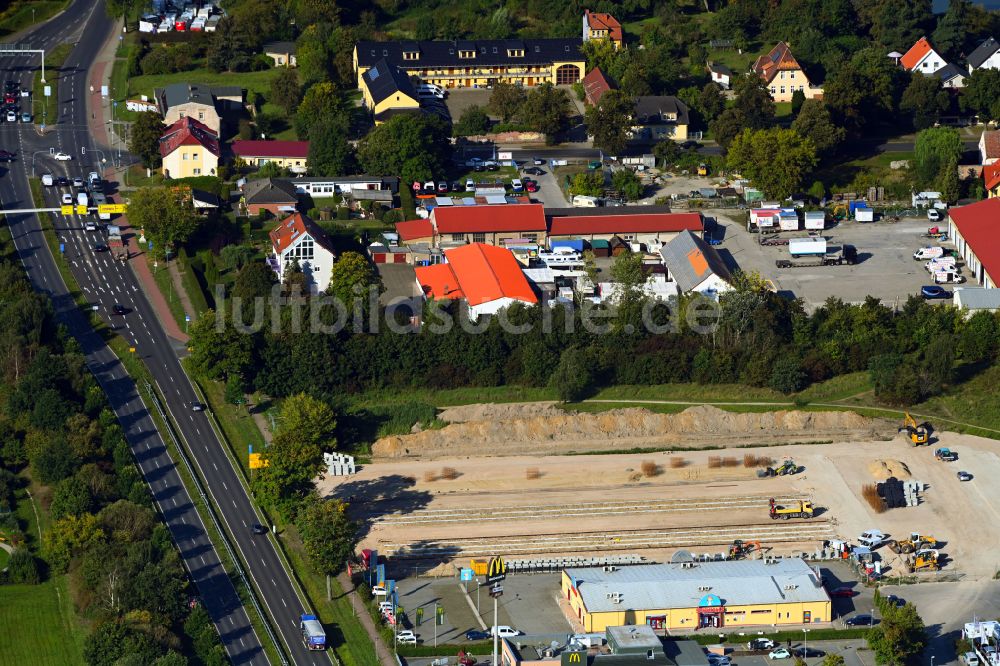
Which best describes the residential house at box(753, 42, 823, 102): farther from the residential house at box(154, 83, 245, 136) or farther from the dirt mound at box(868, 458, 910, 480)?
the dirt mound at box(868, 458, 910, 480)

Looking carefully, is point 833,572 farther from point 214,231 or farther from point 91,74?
point 91,74

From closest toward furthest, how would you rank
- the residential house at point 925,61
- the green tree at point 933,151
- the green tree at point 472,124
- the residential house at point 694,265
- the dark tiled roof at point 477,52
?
1. the residential house at point 694,265
2. the green tree at point 933,151
3. the green tree at point 472,124
4. the residential house at point 925,61
5. the dark tiled roof at point 477,52

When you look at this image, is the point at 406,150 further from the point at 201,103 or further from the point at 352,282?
the point at 352,282

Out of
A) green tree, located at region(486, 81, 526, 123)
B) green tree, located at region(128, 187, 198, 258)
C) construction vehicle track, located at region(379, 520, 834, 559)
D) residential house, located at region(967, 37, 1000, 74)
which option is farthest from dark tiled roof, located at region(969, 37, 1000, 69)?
construction vehicle track, located at region(379, 520, 834, 559)

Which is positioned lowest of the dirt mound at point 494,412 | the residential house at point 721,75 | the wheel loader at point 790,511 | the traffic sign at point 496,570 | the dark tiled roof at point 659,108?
the wheel loader at point 790,511

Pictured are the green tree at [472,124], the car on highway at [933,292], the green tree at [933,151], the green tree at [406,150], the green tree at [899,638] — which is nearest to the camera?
the green tree at [899,638]

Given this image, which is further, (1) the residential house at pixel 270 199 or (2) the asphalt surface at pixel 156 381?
(1) the residential house at pixel 270 199

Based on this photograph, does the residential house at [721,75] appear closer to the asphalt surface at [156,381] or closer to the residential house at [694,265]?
the residential house at [694,265]

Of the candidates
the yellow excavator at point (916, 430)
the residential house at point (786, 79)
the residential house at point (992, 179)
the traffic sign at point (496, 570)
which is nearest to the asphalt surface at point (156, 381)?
the traffic sign at point (496, 570)
